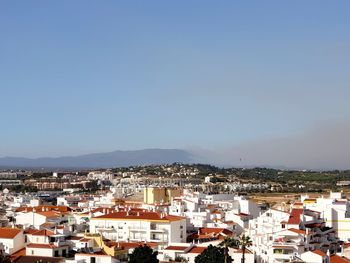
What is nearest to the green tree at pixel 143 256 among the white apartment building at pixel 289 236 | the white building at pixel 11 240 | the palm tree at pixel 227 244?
the palm tree at pixel 227 244

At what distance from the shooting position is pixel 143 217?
58250 millimetres

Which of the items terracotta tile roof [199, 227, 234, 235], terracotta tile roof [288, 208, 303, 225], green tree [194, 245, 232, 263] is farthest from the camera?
terracotta tile roof [199, 227, 234, 235]

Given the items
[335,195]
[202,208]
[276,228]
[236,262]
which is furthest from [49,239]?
[335,195]

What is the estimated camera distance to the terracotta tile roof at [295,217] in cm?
5353

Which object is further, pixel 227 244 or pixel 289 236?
pixel 289 236

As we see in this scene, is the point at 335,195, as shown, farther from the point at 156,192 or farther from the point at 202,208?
the point at 156,192

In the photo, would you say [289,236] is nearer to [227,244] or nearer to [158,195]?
[227,244]

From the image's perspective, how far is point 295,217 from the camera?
181ft

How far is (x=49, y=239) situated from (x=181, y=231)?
40.1 feet

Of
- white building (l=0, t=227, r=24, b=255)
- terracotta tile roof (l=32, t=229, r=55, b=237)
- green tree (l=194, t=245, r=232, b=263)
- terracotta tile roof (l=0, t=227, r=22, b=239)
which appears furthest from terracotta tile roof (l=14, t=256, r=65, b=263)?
green tree (l=194, t=245, r=232, b=263)

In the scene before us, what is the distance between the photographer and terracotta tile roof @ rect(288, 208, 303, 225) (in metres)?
53.5

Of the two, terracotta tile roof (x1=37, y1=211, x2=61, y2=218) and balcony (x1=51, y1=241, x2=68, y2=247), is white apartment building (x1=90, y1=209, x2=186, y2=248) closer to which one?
terracotta tile roof (x1=37, y1=211, x2=61, y2=218)

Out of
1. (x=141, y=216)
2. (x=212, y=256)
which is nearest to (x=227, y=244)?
(x=212, y=256)

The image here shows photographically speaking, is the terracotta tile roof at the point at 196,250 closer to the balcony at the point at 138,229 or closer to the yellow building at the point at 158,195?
the balcony at the point at 138,229
